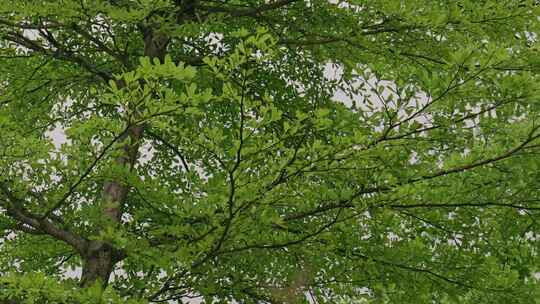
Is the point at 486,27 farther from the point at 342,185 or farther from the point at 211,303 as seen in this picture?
the point at 211,303

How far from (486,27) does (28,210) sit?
14.0 ft

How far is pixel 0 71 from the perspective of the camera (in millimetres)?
7465

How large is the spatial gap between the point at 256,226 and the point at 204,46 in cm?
397

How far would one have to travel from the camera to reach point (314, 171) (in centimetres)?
402

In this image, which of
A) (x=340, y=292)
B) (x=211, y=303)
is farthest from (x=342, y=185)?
(x=211, y=303)

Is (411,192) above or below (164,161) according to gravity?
below

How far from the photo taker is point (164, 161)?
27.8ft

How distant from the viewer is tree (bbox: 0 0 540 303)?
12.1 feet

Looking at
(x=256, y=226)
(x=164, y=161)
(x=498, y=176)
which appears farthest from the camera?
(x=164, y=161)

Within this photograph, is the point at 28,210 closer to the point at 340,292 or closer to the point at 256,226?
the point at 256,226

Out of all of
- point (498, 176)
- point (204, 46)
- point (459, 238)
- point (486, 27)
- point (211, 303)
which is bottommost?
point (211, 303)

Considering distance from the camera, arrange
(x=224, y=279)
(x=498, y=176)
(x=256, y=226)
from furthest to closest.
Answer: (x=224, y=279) < (x=498, y=176) < (x=256, y=226)

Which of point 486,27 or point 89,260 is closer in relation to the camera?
point 486,27

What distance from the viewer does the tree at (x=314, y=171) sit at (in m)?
3.69
